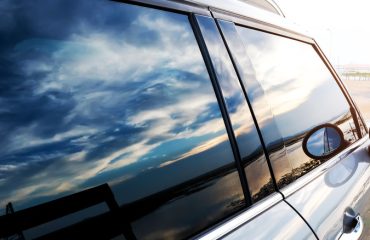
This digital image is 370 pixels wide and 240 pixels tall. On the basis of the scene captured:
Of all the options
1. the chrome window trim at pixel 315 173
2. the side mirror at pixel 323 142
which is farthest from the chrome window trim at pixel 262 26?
the chrome window trim at pixel 315 173

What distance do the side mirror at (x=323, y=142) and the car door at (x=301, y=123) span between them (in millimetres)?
34

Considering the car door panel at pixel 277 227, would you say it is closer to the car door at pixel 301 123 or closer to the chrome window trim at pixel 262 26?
the car door at pixel 301 123

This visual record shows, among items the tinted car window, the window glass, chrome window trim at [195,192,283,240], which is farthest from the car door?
the tinted car window

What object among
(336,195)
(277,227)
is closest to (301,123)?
(336,195)

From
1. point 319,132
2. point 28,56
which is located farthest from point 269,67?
point 28,56

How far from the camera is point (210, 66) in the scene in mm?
1589

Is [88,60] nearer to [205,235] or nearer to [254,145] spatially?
[205,235]

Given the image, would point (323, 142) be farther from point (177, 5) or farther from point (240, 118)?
point (177, 5)

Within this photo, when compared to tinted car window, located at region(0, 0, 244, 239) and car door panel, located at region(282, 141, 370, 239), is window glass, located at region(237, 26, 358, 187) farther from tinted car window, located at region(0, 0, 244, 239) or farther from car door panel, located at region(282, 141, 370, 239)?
tinted car window, located at region(0, 0, 244, 239)

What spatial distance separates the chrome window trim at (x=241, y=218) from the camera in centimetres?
134

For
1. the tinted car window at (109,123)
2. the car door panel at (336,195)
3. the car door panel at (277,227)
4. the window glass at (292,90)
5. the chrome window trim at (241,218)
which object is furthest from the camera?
the window glass at (292,90)

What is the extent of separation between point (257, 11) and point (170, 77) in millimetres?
944

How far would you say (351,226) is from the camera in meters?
2.12

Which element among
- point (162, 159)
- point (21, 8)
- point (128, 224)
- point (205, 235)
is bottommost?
point (205, 235)
